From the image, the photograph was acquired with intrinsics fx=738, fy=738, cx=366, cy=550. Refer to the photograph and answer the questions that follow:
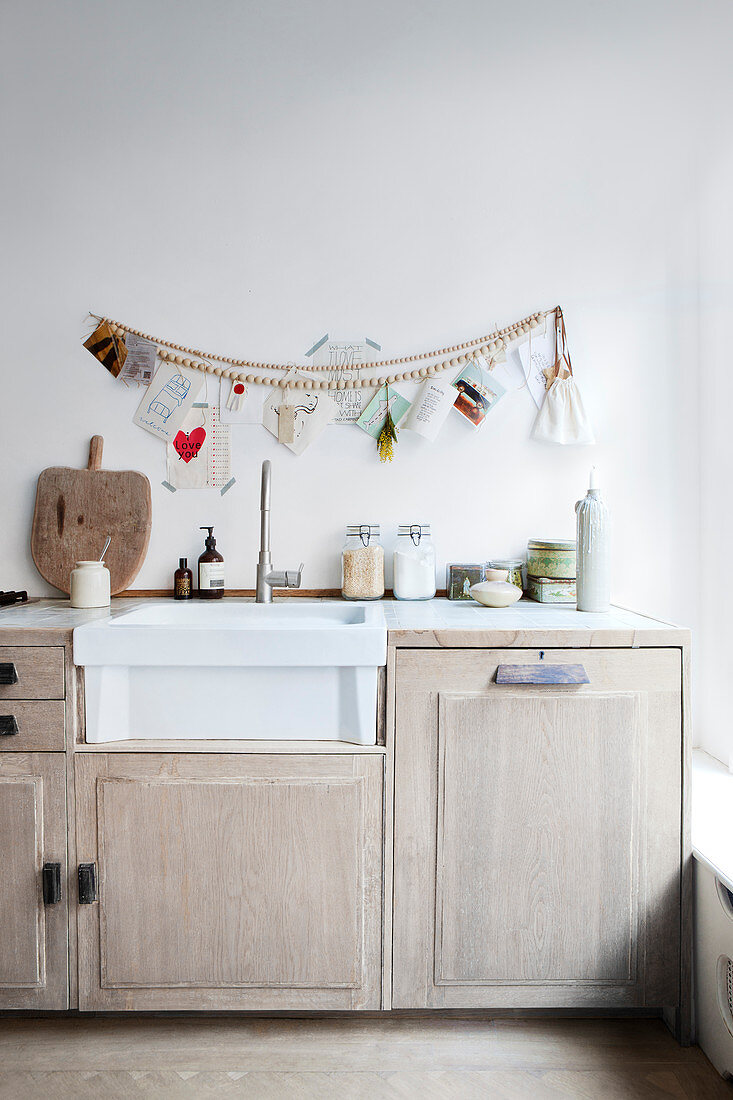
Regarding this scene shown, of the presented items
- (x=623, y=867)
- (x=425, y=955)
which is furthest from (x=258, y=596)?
(x=623, y=867)

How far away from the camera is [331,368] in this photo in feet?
6.97

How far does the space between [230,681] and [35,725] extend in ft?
1.40

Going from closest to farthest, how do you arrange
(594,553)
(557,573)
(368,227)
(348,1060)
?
(348,1060) < (594,553) < (557,573) < (368,227)

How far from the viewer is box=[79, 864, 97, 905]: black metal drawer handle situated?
156cm

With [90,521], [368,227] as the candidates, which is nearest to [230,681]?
[90,521]

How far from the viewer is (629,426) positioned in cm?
213

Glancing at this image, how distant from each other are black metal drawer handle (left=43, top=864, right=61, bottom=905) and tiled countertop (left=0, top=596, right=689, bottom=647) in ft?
1.65

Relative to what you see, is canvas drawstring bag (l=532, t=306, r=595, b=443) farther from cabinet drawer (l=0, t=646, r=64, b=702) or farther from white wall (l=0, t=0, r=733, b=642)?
cabinet drawer (l=0, t=646, r=64, b=702)

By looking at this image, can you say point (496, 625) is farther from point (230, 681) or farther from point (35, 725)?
point (35, 725)

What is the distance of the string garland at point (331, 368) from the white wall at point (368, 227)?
4 centimetres

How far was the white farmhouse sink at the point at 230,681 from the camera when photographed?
1540 millimetres

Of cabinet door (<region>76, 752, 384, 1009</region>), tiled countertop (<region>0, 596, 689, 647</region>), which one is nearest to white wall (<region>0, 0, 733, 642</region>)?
tiled countertop (<region>0, 596, 689, 647</region>)

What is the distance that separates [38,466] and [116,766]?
1007mm

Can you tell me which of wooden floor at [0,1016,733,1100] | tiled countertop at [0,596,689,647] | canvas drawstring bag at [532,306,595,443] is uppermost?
canvas drawstring bag at [532,306,595,443]
